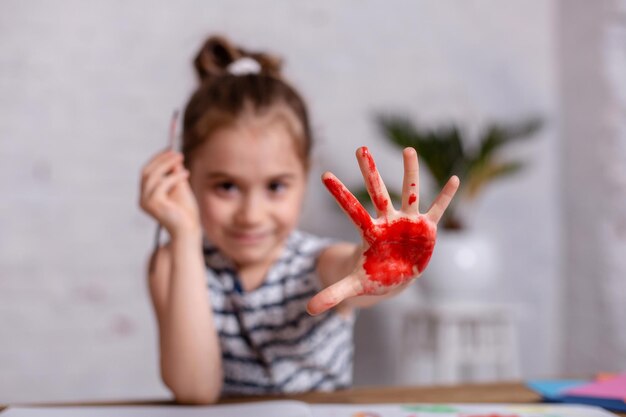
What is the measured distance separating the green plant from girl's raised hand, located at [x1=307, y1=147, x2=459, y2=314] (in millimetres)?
1278

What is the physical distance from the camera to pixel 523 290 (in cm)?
231

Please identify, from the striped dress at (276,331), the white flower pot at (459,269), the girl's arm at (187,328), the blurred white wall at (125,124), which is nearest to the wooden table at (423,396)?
the girl's arm at (187,328)

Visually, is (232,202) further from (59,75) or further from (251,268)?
(59,75)

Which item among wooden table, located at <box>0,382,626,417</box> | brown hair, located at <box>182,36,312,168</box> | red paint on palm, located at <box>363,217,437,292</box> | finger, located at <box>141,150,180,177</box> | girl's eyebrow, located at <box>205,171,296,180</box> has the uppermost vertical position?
brown hair, located at <box>182,36,312,168</box>

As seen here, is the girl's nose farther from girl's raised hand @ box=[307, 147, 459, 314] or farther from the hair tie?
girl's raised hand @ box=[307, 147, 459, 314]

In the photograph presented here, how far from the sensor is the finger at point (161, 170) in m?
0.85

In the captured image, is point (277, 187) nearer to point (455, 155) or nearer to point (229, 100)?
point (229, 100)

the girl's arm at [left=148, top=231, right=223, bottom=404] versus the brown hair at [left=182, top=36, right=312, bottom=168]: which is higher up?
the brown hair at [left=182, top=36, right=312, bottom=168]

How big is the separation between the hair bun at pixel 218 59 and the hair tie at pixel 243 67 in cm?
1

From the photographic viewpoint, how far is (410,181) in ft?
1.72

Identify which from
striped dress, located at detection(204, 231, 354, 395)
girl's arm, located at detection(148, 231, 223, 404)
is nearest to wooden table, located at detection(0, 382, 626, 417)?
girl's arm, located at detection(148, 231, 223, 404)

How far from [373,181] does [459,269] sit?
1.32 metres

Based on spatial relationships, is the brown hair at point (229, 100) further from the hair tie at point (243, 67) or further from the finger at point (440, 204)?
the finger at point (440, 204)

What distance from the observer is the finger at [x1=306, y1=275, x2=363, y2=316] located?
493 mm
